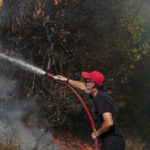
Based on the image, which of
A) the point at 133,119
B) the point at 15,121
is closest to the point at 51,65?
the point at 15,121

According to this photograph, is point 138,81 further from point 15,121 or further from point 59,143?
point 15,121

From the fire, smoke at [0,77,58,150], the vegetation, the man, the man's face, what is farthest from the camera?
the fire

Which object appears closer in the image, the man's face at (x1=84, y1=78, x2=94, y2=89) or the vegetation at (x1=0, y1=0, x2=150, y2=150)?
the man's face at (x1=84, y1=78, x2=94, y2=89)

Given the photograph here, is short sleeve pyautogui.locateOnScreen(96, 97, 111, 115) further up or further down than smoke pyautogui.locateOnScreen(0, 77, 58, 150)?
further up

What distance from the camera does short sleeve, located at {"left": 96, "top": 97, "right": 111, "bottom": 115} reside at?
382 centimetres

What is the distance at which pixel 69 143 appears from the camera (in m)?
10.8

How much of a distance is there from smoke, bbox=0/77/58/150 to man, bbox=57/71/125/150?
455 centimetres

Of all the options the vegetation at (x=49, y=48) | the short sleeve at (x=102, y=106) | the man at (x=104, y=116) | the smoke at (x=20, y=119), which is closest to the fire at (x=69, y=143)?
the smoke at (x=20, y=119)

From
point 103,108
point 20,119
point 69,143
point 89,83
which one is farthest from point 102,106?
point 69,143

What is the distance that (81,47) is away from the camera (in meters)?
9.37

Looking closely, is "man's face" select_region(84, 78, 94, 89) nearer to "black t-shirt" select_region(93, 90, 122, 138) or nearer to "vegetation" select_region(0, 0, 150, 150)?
"black t-shirt" select_region(93, 90, 122, 138)

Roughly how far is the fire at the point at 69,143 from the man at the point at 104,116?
19.1 ft

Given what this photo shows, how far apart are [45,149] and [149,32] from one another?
53.1 ft

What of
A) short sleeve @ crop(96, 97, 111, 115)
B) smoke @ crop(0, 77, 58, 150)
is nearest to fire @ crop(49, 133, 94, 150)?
smoke @ crop(0, 77, 58, 150)
